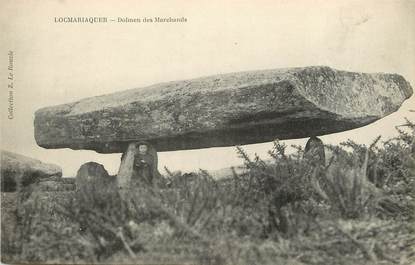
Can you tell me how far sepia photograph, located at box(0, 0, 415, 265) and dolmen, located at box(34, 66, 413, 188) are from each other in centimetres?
2

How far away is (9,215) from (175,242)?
5.62 feet

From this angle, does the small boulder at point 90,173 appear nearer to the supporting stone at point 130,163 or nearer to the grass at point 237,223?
the supporting stone at point 130,163

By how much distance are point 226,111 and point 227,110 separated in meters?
0.01

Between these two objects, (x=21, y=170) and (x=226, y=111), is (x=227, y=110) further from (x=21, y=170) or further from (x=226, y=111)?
(x=21, y=170)

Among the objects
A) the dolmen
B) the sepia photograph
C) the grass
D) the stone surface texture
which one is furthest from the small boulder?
the grass

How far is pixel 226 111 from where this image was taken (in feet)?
18.2

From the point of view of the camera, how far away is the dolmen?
17.9 ft

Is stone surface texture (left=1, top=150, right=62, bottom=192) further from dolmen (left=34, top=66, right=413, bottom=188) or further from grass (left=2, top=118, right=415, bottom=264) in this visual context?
grass (left=2, top=118, right=415, bottom=264)

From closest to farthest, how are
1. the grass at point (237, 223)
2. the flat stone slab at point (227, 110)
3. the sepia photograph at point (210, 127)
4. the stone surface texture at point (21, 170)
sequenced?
1. the grass at point (237, 223)
2. the sepia photograph at point (210, 127)
3. the flat stone slab at point (227, 110)
4. the stone surface texture at point (21, 170)

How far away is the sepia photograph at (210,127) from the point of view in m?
4.42

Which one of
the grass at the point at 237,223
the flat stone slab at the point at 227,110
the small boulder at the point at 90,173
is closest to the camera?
the grass at the point at 237,223

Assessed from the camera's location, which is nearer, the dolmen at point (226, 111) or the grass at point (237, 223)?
the grass at point (237, 223)

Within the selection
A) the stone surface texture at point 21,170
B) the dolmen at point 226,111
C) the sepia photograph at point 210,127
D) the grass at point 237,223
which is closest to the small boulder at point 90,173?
the sepia photograph at point 210,127

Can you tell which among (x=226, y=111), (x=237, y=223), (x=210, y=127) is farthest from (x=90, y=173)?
(x=237, y=223)
